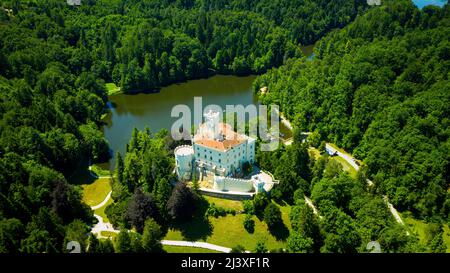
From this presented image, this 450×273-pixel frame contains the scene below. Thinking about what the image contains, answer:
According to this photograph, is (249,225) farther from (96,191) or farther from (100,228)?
(96,191)

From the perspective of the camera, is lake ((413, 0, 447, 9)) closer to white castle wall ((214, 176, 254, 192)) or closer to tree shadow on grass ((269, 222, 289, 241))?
white castle wall ((214, 176, 254, 192))

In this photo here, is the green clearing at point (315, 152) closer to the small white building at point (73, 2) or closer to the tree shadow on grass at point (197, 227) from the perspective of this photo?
the tree shadow on grass at point (197, 227)

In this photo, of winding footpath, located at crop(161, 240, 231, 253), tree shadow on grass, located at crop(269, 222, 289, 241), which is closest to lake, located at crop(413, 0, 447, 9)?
tree shadow on grass, located at crop(269, 222, 289, 241)

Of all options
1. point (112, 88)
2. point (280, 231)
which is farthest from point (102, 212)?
point (112, 88)

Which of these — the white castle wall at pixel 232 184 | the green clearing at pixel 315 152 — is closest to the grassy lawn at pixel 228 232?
the white castle wall at pixel 232 184

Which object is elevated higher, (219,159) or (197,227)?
(219,159)
